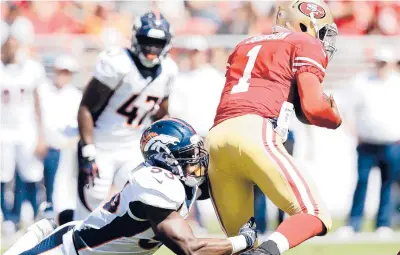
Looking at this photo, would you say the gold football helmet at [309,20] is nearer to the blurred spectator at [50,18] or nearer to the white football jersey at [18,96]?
the white football jersey at [18,96]

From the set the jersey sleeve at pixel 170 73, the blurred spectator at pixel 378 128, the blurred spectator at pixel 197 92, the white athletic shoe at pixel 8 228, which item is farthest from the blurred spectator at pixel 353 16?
the jersey sleeve at pixel 170 73

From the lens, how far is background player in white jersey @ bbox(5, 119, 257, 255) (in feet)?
15.0

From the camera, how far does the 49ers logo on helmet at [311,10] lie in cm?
581

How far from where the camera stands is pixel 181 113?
9516mm

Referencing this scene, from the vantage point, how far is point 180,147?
4.78 m

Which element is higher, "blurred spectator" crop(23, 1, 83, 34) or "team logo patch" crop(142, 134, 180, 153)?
"blurred spectator" crop(23, 1, 83, 34)

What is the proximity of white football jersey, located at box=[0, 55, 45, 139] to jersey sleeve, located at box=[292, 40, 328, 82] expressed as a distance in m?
4.34

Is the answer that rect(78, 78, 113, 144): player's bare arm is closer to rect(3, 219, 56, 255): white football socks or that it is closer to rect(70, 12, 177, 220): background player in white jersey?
rect(70, 12, 177, 220): background player in white jersey

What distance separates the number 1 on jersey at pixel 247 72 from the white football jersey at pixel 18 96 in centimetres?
409

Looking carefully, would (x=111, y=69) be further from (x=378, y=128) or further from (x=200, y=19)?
(x=200, y=19)

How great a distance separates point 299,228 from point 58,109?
480cm

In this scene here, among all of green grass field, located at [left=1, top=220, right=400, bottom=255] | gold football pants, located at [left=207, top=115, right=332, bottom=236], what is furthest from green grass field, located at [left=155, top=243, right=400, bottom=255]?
gold football pants, located at [left=207, top=115, right=332, bottom=236]

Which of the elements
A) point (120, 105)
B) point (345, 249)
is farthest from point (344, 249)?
point (120, 105)

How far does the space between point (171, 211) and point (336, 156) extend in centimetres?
583
